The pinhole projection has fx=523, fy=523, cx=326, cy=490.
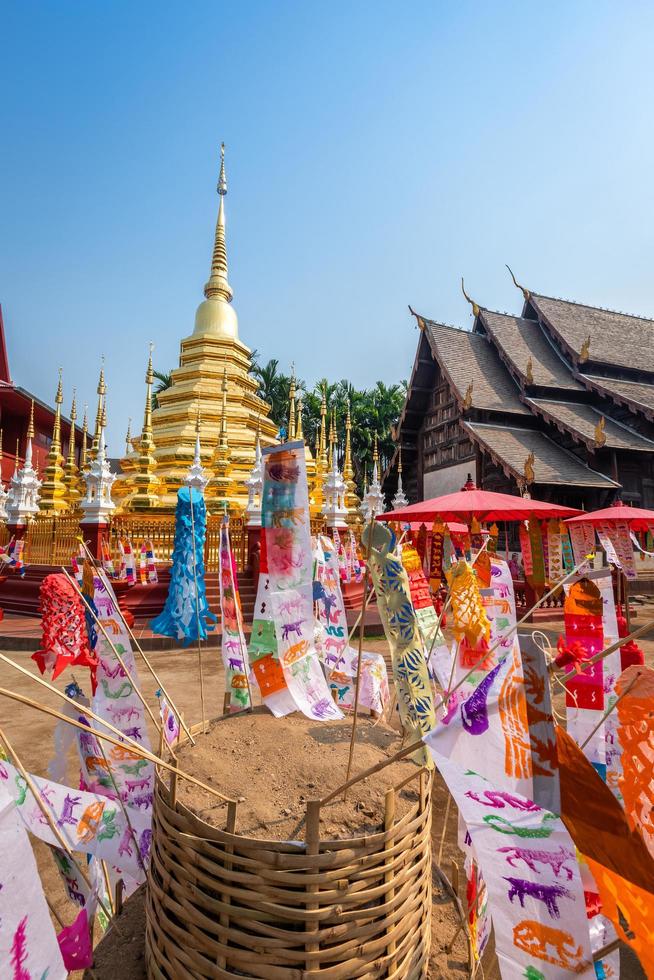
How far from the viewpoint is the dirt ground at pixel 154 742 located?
1773 mm

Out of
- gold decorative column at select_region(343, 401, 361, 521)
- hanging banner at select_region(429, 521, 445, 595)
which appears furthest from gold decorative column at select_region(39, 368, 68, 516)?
hanging banner at select_region(429, 521, 445, 595)

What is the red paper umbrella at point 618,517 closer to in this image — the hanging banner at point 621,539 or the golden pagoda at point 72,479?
the hanging banner at point 621,539

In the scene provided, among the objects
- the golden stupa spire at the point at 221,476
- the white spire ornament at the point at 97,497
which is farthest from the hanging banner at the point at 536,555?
the white spire ornament at the point at 97,497

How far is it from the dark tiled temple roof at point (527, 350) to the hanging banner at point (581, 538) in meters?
6.99

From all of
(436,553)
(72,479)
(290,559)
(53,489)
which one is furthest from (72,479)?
(290,559)

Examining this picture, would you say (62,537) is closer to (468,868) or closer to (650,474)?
(468,868)

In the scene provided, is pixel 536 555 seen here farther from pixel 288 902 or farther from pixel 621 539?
pixel 288 902

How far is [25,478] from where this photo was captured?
12914 mm

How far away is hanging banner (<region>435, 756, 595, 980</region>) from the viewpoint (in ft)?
3.85

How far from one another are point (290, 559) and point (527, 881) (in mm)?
1281

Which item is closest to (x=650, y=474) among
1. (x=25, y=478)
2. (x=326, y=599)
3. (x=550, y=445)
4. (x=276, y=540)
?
(x=550, y=445)

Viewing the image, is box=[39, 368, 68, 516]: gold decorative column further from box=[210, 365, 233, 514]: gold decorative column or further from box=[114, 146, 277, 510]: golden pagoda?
box=[210, 365, 233, 514]: gold decorative column

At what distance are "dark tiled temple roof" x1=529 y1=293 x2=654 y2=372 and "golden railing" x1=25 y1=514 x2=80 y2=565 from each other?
16.0 m

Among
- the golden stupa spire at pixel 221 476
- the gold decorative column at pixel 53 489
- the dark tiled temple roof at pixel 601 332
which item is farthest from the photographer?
the dark tiled temple roof at pixel 601 332
